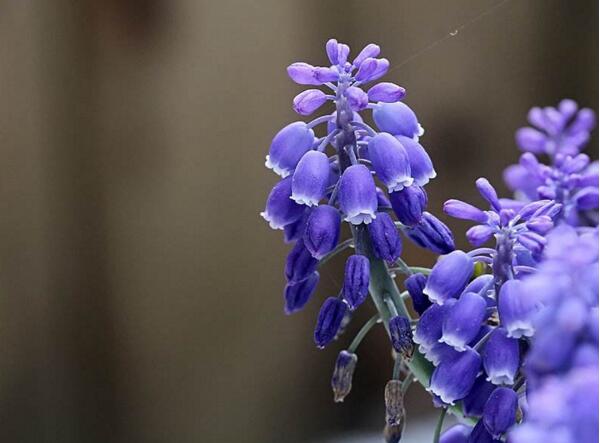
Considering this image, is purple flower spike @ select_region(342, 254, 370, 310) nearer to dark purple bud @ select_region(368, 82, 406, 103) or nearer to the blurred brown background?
dark purple bud @ select_region(368, 82, 406, 103)

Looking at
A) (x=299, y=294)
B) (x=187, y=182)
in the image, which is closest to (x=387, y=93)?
(x=299, y=294)

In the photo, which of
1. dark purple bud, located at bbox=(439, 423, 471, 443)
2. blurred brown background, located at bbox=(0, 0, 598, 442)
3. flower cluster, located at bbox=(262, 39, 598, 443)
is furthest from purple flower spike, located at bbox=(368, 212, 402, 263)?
blurred brown background, located at bbox=(0, 0, 598, 442)

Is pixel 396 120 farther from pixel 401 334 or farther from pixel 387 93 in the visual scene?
pixel 401 334

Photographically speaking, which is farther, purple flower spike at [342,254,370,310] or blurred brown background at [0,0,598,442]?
blurred brown background at [0,0,598,442]

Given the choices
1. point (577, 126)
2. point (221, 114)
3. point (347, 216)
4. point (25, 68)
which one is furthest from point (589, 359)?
point (221, 114)

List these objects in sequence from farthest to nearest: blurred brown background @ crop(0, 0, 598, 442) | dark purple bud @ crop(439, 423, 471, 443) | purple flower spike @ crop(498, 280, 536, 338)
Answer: blurred brown background @ crop(0, 0, 598, 442) → dark purple bud @ crop(439, 423, 471, 443) → purple flower spike @ crop(498, 280, 536, 338)

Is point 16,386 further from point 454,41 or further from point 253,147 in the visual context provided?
point 454,41
